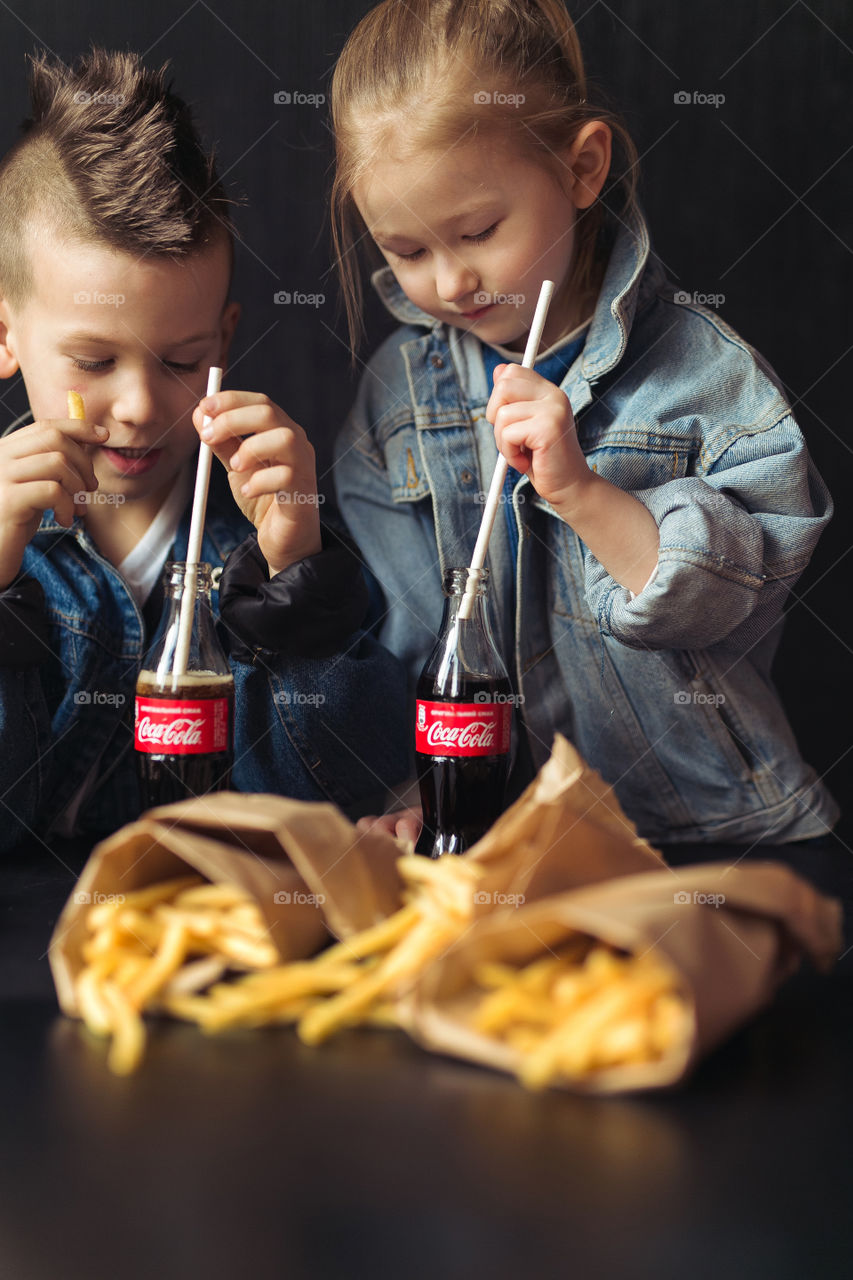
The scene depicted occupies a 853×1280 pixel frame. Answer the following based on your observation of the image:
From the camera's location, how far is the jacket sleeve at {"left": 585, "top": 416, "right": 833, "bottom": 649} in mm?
1146

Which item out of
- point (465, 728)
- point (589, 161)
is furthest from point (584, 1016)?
point (589, 161)

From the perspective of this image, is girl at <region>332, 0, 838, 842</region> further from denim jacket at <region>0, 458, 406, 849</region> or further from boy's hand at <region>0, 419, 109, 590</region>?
boy's hand at <region>0, 419, 109, 590</region>

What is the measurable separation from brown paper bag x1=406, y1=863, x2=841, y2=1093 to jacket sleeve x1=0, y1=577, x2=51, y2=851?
683 mm

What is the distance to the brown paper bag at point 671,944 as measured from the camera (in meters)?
0.59

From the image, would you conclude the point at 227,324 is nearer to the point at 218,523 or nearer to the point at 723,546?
the point at 218,523

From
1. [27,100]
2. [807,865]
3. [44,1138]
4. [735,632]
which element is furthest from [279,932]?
[27,100]

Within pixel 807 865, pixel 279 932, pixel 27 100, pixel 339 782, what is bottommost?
pixel 339 782

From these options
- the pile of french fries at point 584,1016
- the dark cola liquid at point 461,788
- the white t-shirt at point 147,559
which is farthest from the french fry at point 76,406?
the pile of french fries at point 584,1016

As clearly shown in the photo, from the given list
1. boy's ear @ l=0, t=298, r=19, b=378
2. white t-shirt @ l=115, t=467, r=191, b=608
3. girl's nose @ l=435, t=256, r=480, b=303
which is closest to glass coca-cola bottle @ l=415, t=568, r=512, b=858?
girl's nose @ l=435, t=256, r=480, b=303

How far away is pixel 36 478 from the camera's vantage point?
1.16 metres

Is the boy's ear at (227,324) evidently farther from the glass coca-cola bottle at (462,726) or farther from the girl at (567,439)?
the glass coca-cola bottle at (462,726)

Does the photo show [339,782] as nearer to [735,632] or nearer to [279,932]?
[735,632]

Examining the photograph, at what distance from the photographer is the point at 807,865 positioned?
1081 millimetres

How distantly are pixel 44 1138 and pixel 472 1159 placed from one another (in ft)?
0.68
